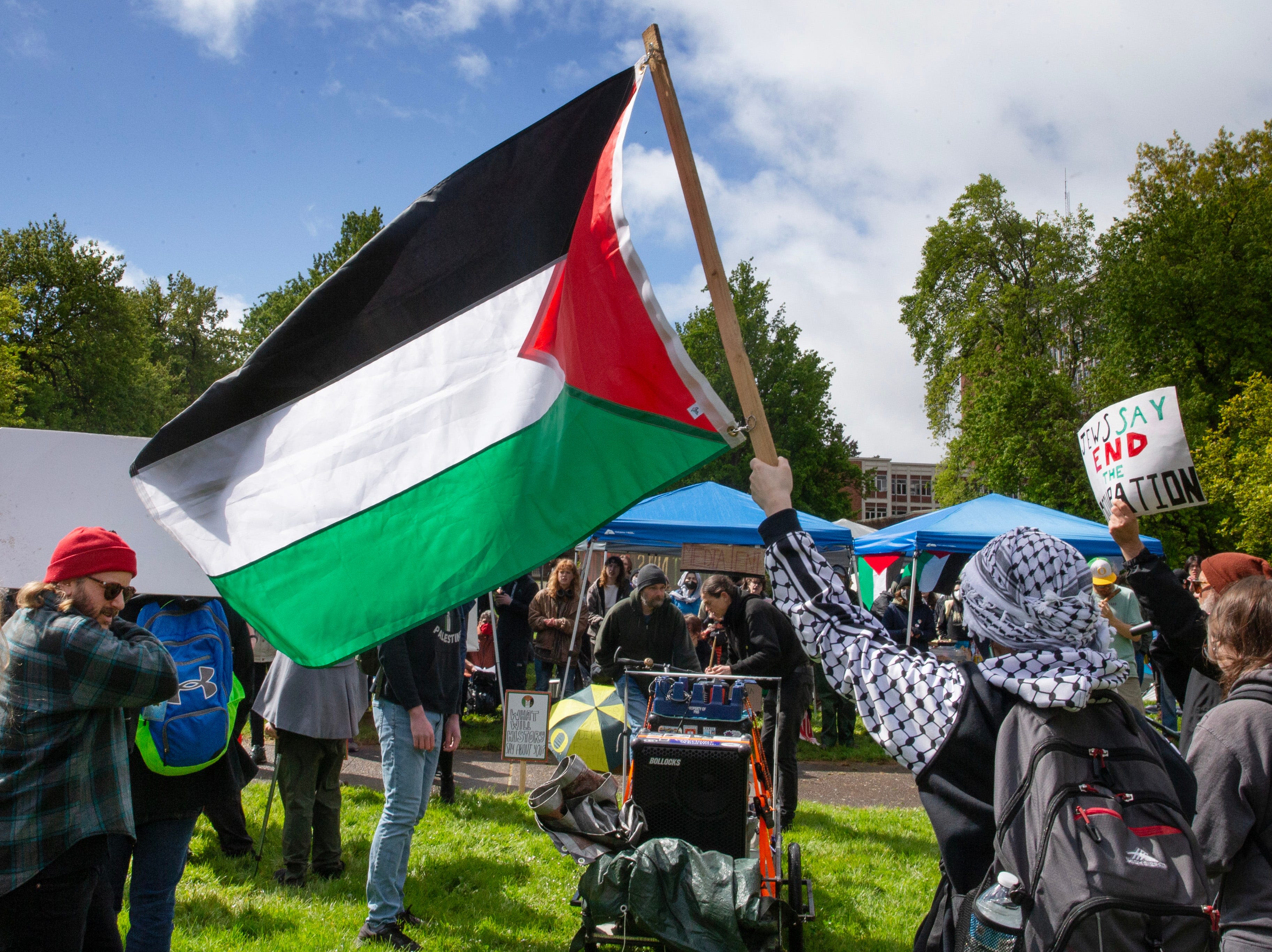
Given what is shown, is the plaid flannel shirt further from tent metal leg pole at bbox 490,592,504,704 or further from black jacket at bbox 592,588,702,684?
tent metal leg pole at bbox 490,592,504,704

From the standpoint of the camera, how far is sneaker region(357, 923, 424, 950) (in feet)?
14.6

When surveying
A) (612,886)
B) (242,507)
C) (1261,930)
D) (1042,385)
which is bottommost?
(612,886)

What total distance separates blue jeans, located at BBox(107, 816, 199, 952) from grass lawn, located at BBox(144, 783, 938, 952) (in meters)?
1.19

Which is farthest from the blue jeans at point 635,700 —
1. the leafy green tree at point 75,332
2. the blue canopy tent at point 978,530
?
the leafy green tree at point 75,332

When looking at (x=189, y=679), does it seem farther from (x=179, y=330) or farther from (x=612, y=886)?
(x=179, y=330)

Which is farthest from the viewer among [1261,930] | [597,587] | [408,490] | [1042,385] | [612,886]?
[1042,385]

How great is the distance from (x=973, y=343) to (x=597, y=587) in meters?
29.9

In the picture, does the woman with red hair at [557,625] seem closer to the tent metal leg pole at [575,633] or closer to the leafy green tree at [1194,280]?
the tent metal leg pole at [575,633]

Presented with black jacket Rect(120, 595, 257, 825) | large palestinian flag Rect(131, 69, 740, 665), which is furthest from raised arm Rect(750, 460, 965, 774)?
black jacket Rect(120, 595, 257, 825)

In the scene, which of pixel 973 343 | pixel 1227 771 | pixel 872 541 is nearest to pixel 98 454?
pixel 1227 771

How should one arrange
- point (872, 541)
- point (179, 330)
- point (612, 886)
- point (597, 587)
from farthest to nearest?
point (179, 330) < point (872, 541) < point (597, 587) < point (612, 886)

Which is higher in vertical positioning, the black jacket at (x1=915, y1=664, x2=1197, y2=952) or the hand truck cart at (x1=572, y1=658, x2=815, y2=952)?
the black jacket at (x1=915, y1=664, x2=1197, y2=952)

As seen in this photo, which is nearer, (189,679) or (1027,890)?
(1027,890)

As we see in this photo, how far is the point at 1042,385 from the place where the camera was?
33.2m
